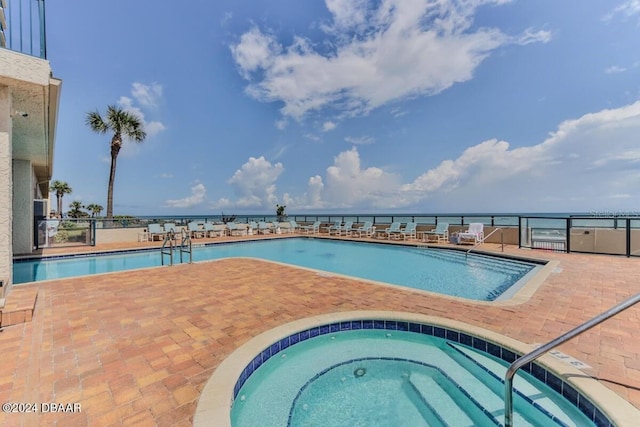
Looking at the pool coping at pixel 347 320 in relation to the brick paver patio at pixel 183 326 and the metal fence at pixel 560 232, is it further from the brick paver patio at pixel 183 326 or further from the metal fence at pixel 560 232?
the metal fence at pixel 560 232

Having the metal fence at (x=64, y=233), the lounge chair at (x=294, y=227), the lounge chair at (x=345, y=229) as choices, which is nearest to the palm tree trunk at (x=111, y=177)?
the metal fence at (x=64, y=233)

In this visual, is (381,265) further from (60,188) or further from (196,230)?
(60,188)

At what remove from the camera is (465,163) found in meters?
15.2

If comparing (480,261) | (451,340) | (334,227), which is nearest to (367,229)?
(334,227)

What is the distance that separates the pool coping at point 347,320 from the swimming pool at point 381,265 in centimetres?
229

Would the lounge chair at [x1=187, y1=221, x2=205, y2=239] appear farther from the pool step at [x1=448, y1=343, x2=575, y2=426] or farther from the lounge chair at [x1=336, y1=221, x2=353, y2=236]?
the pool step at [x1=448, y1=343, x2=575, y2=426]

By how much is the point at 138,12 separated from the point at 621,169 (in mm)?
25856

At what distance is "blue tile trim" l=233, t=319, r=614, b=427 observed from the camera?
5.96ft

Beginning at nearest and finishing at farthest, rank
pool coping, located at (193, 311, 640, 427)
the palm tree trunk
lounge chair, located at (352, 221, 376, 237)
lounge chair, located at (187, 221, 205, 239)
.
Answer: pool coping, located at (193, 311, 640, 427) < lounge chair, located at (187, 221, 205, 239) < the palm tree trunk < lounge chair, located at (352, 221, 376, 237)

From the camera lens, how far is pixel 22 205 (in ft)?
22.7

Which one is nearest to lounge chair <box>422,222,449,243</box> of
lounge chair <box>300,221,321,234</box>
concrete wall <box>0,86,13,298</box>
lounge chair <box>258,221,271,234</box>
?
lounge chair <box>300,221,321,234</box>

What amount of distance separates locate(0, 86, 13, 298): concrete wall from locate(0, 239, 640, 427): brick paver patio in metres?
0.69

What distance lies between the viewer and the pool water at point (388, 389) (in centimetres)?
193

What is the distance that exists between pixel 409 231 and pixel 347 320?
32.8 ft
